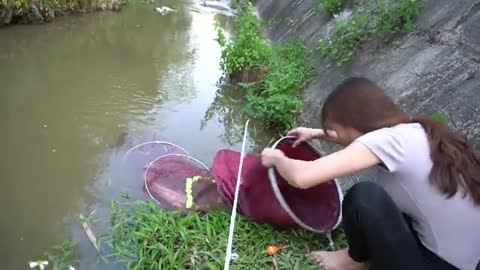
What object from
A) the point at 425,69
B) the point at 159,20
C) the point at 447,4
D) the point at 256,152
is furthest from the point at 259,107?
the point at 159,20

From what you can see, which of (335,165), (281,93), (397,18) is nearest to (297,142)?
(335,165)

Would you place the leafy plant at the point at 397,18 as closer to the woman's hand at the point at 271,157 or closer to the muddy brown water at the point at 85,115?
the muddy brown water at the point at 85,115

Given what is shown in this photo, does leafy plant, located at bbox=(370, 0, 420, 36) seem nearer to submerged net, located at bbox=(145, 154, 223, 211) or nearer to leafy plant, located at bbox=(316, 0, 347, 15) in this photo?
leafy plant, located at bbox=(316, 0, 347, 15)

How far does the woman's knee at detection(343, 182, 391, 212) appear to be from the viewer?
2.04 meters

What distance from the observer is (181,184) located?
3404 millimetres

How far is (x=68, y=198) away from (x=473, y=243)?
258cm

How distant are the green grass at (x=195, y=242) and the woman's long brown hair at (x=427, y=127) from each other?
83 cm

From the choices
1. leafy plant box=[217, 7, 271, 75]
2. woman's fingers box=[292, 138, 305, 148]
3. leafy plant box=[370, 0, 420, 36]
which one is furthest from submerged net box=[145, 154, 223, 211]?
leafy plant box=[217, 7, 271, 75]

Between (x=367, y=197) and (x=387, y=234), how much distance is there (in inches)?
6.7

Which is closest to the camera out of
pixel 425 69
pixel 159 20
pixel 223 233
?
pixel 223 233

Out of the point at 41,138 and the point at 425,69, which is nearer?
the point at 425,69

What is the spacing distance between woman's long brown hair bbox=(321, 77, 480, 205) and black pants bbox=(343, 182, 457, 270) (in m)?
0.23

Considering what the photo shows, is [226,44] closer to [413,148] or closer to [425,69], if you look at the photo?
[425,69]

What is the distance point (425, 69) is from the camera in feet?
13.2
